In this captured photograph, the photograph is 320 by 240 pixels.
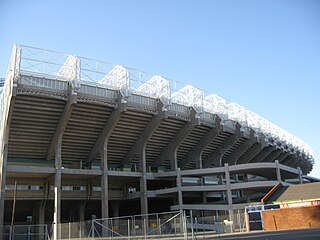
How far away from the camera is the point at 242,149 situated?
2276 inches

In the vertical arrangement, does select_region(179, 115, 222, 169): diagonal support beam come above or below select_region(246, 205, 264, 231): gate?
above

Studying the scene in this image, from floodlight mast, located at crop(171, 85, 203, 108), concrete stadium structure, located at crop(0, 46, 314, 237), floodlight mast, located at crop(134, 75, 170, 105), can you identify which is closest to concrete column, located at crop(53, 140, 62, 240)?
concrete stadium structure, located at crop(0, 46, 314, 237)

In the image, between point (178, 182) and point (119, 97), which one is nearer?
point (119, 97)

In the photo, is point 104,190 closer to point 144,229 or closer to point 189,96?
point 189,96

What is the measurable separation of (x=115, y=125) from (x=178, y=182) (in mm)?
12492

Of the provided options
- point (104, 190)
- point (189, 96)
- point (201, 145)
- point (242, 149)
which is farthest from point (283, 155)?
point (104, 190)

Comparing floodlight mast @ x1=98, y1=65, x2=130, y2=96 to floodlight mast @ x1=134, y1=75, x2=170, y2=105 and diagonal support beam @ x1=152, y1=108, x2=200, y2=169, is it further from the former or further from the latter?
diagonal support beam @ x1=152, y1=108, x2=200, y2=169

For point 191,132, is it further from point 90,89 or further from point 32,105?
point 32,105

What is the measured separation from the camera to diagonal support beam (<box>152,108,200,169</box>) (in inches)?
1814

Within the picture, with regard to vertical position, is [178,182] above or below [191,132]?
below

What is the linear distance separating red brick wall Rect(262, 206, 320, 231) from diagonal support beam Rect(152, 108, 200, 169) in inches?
671

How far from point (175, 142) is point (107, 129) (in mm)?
12118

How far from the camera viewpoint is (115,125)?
42406 mm

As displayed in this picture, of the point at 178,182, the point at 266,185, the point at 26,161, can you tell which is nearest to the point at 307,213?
the point at 266,185
